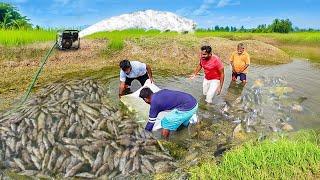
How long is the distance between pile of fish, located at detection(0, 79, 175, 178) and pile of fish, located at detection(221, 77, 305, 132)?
12.0ft

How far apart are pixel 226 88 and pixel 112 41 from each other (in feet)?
36.4

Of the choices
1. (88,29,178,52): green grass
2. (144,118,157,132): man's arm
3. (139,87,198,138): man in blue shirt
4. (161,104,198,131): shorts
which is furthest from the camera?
(88,29,178,52): green grass

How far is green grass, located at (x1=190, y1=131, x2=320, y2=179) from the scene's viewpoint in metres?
8.13

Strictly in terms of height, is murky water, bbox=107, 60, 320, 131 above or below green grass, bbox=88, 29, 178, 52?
below

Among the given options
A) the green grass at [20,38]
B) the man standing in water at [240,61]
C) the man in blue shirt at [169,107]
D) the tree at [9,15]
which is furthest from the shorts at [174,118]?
the tree at [9,15]

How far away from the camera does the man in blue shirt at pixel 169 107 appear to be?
33.2ft

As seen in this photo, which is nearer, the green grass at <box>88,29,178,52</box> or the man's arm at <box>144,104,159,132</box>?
the man's arm at <box>144,104,159,132</box>

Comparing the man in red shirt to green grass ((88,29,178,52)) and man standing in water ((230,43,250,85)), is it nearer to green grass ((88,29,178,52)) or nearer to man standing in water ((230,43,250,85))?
man standing in water ((230,43,250,85))

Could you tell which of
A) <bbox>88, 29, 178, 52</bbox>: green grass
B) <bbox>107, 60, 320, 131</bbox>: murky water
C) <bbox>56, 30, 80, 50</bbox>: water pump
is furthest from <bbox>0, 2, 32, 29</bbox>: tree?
<bbox>107, 60, 320, 131</bbox>: murky water

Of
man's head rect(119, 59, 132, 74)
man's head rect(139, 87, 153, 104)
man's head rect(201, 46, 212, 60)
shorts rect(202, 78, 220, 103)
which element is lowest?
shorts rect(202, 78, 220, 103)

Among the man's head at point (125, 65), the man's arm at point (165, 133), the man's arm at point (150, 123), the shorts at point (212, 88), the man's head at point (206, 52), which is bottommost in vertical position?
the man's arm at point (165, 133)

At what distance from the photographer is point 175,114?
34.8 ft

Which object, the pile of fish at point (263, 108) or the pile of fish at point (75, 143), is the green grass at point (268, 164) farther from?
the pile of fish at point (263, 108)

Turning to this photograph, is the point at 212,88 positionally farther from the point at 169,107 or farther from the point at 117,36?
the point at 117,36
